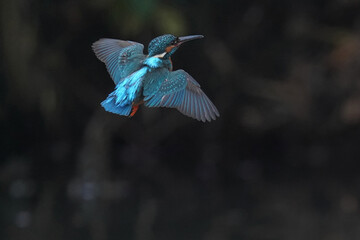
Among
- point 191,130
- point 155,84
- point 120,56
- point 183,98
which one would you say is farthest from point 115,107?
point 191,130

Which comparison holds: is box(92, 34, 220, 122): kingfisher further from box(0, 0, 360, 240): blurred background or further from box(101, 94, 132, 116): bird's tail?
box(0, 0, 360, 240): blurred background

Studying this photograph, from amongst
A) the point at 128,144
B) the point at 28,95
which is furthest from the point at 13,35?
the point at 128,144

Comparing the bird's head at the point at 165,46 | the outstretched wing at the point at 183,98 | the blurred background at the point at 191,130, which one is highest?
the bird's head at the point at 165,46

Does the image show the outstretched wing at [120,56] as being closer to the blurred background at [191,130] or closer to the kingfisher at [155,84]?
the kingfisher at [155,84]

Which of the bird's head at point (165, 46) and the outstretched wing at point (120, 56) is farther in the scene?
the outstretched wing at point (120, 56)

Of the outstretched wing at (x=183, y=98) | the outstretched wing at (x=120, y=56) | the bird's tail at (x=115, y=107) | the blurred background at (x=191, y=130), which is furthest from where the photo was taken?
the blurred background at (x=191, y=130)

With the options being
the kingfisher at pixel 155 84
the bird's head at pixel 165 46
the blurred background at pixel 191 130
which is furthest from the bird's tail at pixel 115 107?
the blurred background at pixel 191 130

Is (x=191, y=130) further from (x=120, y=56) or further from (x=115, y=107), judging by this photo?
(x=115, y=107)

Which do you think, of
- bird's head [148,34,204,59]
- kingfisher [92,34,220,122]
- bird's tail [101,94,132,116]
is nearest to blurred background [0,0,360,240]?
kingfisher [92,34,220,122]
